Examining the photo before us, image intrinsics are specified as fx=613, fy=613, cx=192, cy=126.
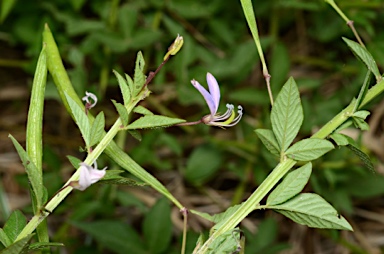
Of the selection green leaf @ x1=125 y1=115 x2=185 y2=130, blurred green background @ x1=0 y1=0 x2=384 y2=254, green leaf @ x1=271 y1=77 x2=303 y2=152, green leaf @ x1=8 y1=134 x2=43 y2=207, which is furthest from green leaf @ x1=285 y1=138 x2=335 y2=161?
blurred green background @ x1=0 y1=0 x2=384 y2=254

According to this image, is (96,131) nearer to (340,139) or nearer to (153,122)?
(153,122)

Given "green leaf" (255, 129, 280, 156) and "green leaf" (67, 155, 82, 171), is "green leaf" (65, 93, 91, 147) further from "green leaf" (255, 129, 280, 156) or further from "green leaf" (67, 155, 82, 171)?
"green leaf" (255, 129, 280, 156)

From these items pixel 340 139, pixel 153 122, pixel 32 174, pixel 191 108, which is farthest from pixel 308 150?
pixel 191 108

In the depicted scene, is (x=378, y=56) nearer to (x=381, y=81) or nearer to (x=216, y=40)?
(x=216, y=40)

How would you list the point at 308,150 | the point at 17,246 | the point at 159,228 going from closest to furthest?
the point at 17,246
the point at 308,150
the point at 159,228

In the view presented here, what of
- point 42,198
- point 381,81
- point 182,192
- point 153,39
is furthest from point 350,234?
point 42,198

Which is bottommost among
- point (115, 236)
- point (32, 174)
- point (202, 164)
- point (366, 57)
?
point (115, 236)
